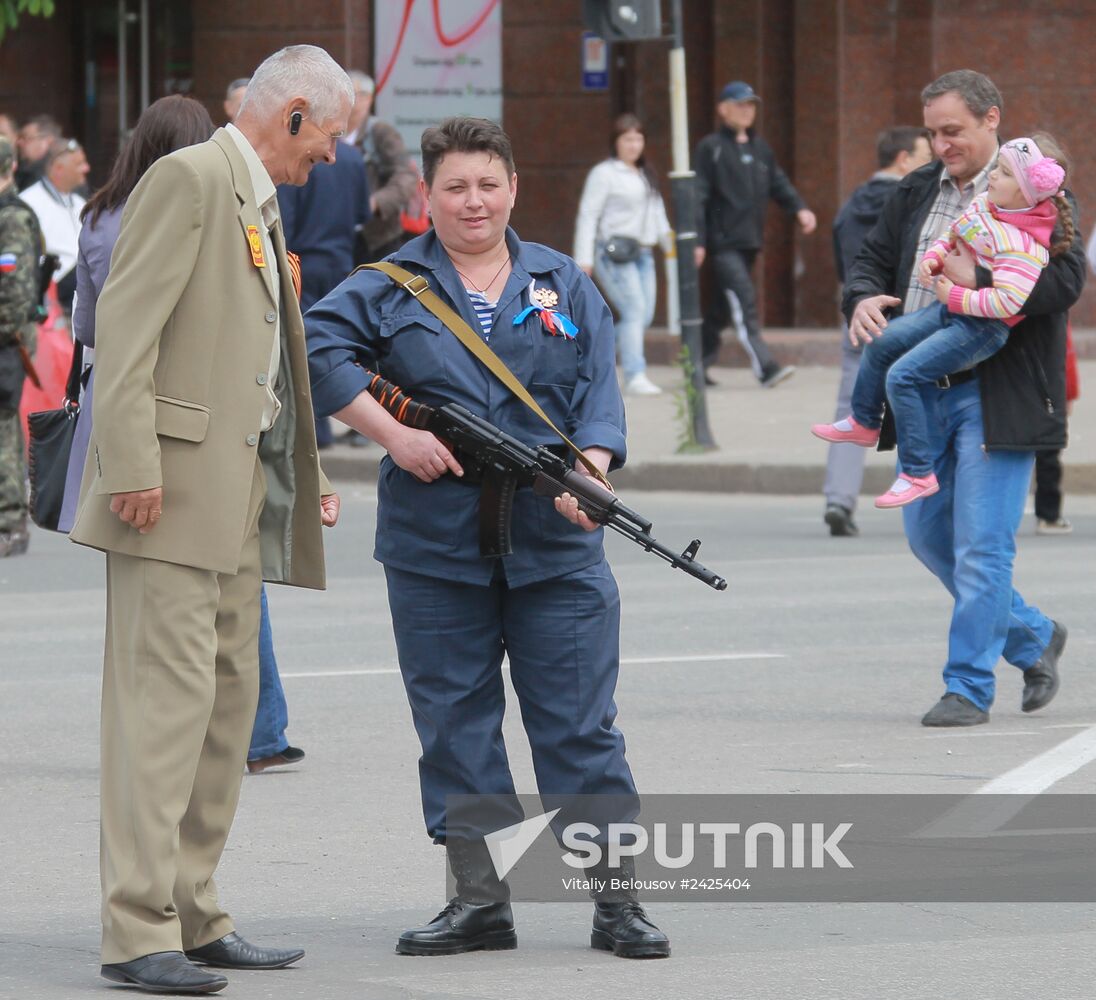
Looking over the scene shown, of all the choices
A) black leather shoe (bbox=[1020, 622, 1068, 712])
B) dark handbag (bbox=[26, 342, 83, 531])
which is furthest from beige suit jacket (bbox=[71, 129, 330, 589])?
black leather shoe (bbox=[1020, 622, 1068, 712])

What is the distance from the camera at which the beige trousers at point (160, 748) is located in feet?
15.2

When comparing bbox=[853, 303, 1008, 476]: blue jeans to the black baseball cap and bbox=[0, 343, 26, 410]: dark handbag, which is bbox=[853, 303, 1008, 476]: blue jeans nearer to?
bbox=[0, 343, 26, 410]: dark handbag

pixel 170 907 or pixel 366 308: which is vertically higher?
pixel 366 308

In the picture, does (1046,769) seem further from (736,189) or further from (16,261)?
(736,189)

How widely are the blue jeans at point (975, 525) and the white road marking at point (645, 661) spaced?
56.8 inches

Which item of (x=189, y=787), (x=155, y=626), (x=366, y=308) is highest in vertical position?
(x=366, y=308)

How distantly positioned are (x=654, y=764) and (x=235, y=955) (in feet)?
7.67

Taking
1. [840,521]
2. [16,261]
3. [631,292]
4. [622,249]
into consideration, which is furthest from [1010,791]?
[631,292]

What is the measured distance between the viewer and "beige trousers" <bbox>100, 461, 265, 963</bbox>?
4645 millimetres

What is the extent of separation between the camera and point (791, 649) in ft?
29.8

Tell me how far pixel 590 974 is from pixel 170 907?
846mm

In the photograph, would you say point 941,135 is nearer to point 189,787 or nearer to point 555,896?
point 555,896

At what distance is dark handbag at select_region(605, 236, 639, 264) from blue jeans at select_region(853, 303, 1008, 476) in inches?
391

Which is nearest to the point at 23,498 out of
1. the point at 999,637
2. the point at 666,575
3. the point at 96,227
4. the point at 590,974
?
the point at 666,575
